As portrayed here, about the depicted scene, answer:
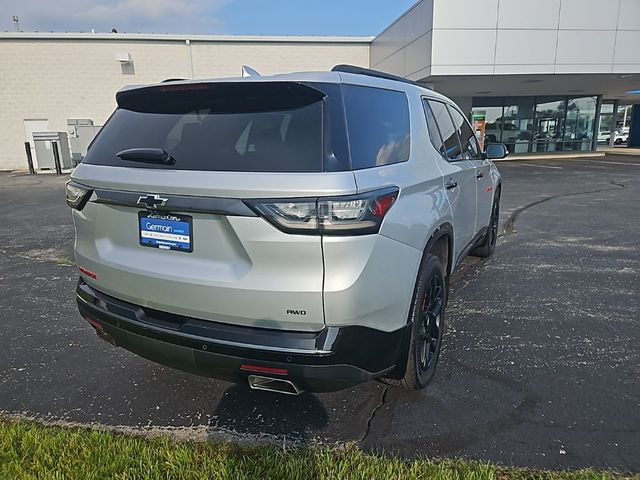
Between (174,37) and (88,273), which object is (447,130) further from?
(174,37)

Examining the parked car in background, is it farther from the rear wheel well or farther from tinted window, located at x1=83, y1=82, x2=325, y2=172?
tinted window, located at x1=83, y1=82, x2=325, y2=172

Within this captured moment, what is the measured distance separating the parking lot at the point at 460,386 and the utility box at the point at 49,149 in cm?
1883

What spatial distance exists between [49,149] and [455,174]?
23308 mm

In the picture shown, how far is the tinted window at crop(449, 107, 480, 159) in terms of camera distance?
421 cm

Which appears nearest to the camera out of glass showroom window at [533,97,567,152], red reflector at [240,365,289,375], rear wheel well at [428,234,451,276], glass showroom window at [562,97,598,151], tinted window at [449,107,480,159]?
red reflector at [240,365,289,375]

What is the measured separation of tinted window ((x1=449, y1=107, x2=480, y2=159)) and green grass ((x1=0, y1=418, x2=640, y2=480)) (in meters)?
2.80

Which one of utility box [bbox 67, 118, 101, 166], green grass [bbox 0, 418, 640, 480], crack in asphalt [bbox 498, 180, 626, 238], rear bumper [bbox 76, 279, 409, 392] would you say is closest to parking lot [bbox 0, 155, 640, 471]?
green grass [bbox 0, 418, 640, 480]

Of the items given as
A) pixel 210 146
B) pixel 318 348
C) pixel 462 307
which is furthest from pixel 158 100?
pixel 462 307

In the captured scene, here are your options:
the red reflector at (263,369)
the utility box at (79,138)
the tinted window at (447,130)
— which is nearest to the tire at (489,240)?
the tinted window at (447,130)

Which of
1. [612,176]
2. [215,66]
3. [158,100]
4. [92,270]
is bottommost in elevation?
[612,176]

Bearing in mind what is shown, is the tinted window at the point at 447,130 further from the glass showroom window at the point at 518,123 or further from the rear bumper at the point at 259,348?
the glass showroom window at the point at 518,123

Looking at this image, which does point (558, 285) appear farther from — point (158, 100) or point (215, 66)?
point (215, 66)

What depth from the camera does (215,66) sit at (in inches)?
926

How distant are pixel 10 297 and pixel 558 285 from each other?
19.3 ft
